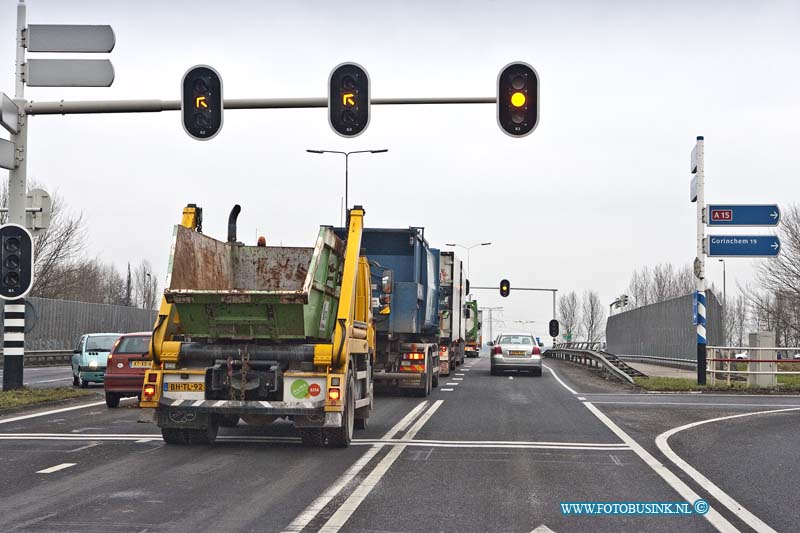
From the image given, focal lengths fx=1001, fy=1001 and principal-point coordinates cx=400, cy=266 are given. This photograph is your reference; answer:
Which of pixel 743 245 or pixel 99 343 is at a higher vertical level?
pixel 743 245

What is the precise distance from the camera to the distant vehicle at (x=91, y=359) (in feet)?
84.2

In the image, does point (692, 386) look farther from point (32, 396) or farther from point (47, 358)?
point (47, 358)

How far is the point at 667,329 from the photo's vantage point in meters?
41.6

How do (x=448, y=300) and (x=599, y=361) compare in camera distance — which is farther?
(x=599, y=361)

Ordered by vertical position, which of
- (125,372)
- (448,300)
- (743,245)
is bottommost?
(125,372)

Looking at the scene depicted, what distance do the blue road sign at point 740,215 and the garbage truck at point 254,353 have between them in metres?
16.0

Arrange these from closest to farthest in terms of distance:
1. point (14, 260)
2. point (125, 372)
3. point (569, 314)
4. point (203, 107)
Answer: point (203, 107), point (125, 372), point (14, 260), point (569, 314)

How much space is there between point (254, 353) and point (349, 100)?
529 cm

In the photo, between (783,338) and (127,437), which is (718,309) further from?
(783,338)

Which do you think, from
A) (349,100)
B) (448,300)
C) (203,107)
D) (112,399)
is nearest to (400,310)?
(112,399)

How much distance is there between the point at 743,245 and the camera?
26.5 metres

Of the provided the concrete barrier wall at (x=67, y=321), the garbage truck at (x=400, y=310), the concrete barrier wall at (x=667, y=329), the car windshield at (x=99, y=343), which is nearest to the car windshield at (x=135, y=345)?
the garbage truck at (x=400, y=310)

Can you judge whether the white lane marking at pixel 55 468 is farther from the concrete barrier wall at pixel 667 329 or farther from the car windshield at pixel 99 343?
the concrete barrier wall at pixel 667 329

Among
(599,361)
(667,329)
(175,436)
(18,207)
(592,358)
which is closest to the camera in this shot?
(175,436)
